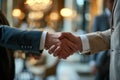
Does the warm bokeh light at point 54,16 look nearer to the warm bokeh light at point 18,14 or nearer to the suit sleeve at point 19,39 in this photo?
the warm bokeh light at point 18,14

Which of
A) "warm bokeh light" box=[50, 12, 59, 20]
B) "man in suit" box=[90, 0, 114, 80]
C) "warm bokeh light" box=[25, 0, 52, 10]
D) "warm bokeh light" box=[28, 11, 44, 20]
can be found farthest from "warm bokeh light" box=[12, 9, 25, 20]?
"man in suit" box=[90, 0, 114, 80]

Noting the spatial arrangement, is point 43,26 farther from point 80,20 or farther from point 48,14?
point 80,20

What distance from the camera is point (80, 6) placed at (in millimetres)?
6105

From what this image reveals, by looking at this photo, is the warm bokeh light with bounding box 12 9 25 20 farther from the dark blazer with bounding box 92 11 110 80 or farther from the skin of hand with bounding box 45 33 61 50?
the skin of hand with bounding box 45 33 61 50

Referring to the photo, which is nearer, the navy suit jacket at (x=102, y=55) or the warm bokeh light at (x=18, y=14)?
the navy suit jacket at (x=102, y=55)

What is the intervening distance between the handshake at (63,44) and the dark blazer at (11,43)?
0.15 meters

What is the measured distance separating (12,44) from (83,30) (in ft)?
14.7

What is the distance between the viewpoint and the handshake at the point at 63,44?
238 cm

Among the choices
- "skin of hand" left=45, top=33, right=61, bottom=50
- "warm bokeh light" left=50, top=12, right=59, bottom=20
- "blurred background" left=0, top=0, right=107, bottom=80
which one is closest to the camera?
"skin of hand" left=45, top=33, right=61, bottom=50

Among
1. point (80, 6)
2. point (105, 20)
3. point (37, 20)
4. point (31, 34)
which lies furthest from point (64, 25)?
point (31, 34)

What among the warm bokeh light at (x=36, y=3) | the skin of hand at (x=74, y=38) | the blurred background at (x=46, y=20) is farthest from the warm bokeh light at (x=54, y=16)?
the skin of hand at (x=74, y=38)

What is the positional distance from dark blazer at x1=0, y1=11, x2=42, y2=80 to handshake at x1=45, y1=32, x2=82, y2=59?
0.49 ft

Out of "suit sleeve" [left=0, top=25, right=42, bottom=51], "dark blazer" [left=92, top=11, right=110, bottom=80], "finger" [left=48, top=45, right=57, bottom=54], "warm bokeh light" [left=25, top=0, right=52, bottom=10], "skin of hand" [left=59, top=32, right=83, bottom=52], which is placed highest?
"warm bokeh light" [left=25, top=0, right=52, bottom=10]

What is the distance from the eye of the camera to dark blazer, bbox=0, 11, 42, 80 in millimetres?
2178
